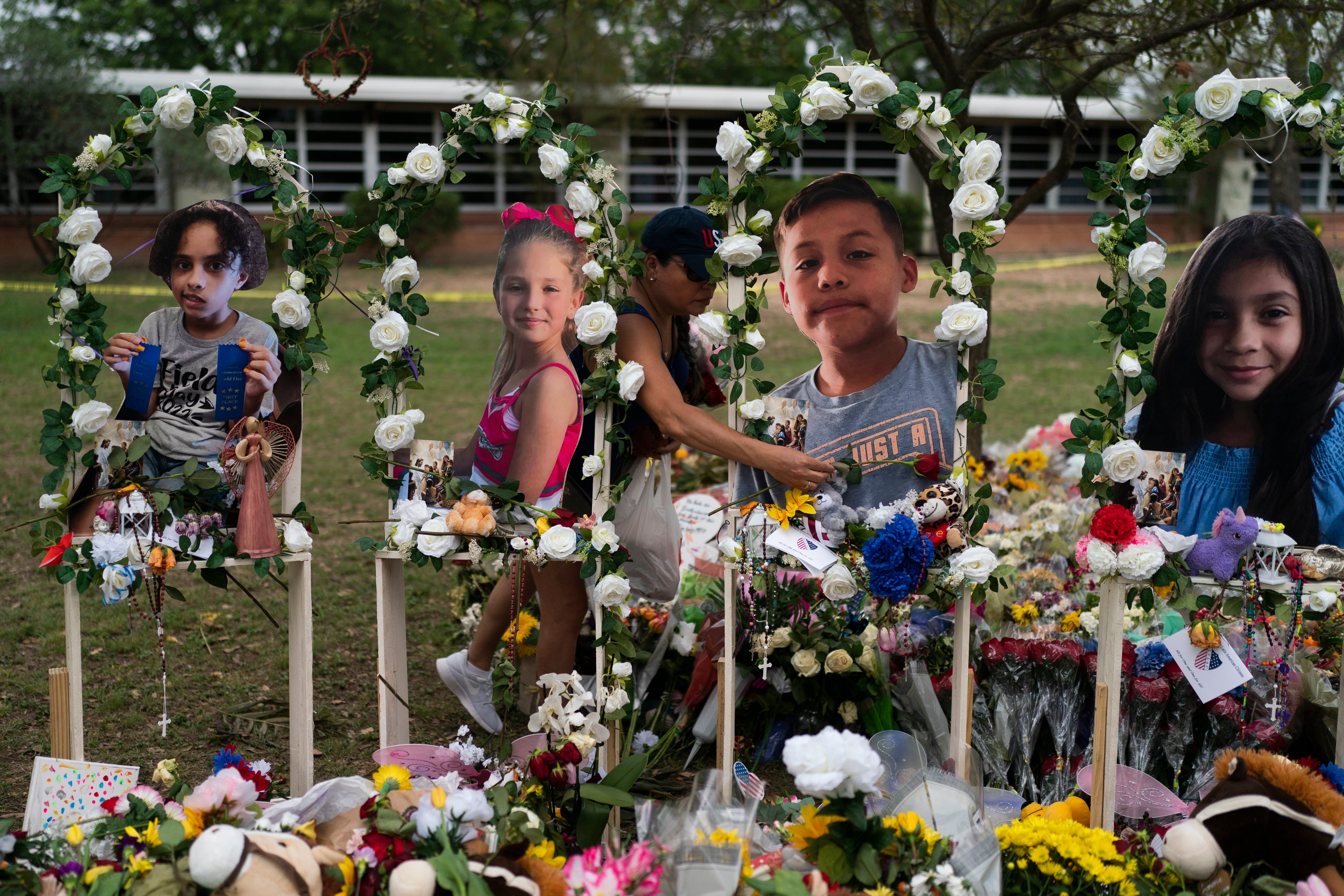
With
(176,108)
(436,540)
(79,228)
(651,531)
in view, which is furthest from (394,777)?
(176,108)

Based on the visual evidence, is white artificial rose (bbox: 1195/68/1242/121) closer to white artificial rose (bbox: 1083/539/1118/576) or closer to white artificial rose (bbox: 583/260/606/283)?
white artificial rose (bbox: 1083/539/1118/576)

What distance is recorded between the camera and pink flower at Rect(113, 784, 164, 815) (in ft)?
8.36

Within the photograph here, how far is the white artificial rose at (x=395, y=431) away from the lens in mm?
3184

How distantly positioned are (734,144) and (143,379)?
1.81 m

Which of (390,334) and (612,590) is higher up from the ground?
(390,334)

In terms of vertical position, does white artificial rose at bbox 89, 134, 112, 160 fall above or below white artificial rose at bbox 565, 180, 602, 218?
above

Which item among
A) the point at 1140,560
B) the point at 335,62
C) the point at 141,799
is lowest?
the point at 141,799

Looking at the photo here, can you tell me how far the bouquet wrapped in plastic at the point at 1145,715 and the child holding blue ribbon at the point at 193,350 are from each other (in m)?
2.73

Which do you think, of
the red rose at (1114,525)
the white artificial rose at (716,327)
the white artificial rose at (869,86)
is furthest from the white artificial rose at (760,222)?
the red rose at (1114,525)

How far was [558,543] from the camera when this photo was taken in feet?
9.95

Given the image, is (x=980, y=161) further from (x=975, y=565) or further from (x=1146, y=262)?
(x=975, y=565)

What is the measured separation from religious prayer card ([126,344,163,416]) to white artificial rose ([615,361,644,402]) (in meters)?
1.33

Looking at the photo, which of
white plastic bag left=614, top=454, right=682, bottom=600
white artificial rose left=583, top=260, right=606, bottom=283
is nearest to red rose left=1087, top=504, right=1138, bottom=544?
white plastic bag left=614, top=454, right=682, bottom=600

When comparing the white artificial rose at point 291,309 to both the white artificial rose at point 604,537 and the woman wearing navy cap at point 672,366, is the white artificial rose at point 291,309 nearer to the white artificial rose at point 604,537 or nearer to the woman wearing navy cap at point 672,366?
the woman wearing navy cap at point 672,366
